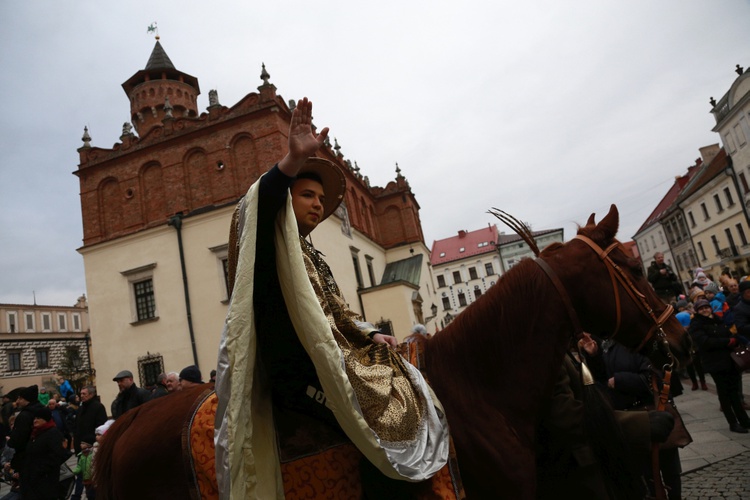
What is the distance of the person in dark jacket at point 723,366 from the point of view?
655 centimetres

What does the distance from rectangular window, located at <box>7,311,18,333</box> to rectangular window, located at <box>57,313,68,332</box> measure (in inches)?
249

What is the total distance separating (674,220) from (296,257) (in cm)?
5657

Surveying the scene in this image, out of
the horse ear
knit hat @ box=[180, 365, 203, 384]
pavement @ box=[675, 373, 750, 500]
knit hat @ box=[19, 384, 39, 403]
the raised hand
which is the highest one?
the raised hand

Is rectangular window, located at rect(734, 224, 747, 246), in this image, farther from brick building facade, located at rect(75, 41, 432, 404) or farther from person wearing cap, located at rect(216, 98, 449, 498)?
person wearing cap, located at rect(216, 98, 449, 498)

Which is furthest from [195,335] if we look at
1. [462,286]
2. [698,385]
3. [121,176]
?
[462,286]

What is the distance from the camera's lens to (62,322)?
63812 millimetres

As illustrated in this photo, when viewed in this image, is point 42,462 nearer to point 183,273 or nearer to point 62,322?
point 183,273

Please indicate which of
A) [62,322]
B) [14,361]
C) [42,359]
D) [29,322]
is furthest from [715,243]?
[62,322]

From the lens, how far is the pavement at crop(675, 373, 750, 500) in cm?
461

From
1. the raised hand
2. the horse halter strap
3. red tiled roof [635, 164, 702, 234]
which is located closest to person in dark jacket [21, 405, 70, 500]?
the raised hand

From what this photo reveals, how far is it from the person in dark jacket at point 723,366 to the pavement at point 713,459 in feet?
0.85

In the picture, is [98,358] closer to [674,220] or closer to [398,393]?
[398,393]

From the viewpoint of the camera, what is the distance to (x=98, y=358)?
20.9 m

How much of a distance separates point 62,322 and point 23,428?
2731 inches
